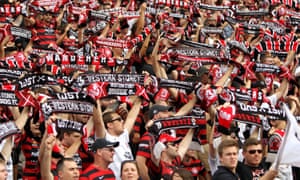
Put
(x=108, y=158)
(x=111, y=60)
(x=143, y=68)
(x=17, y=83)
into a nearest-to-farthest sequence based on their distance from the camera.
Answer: (x=108, y=158)
(x=17, y=83)
(x=111, y=60)
(x=143, y=68)

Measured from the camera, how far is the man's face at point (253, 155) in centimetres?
920

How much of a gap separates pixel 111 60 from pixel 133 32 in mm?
3798

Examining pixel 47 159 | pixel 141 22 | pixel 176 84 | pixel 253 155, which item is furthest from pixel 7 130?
pixel 141 22

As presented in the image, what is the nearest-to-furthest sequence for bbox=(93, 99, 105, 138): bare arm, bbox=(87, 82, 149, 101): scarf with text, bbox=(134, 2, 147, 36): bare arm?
bbox=(93, 99, 105, 138): bare arm
bbox=(87, 82, 149, 101): scarf with text
bbox=(134, 2, 147, 36): bare arm

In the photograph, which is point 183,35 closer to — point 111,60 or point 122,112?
point 111,60

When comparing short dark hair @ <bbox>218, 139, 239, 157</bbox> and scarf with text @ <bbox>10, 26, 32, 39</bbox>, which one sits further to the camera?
scarf with text @ <bbox>10, 26, 32, 39</bbox>

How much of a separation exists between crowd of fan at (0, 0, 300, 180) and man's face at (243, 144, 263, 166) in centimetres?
1

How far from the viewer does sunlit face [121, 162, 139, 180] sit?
8422 millimetres

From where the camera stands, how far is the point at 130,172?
8430mm

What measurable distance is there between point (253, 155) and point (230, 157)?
79 cm

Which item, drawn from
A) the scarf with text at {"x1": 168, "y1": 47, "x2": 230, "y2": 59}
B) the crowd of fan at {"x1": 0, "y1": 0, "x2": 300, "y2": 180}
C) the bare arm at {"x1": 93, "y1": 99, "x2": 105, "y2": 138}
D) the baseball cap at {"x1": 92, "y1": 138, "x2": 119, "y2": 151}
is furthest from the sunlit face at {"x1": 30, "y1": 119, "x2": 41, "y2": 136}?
the scarf with text at {"x1": 168, "y1": 47, "x2": 230, "y2": 59}

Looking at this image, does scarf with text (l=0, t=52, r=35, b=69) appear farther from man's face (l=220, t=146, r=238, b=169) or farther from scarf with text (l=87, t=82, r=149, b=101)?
man's face (l=220, t=146, r=238, b=169)

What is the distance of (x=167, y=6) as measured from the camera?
696 inches

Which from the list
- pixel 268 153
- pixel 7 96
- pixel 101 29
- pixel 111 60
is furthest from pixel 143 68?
pixel 7 96
